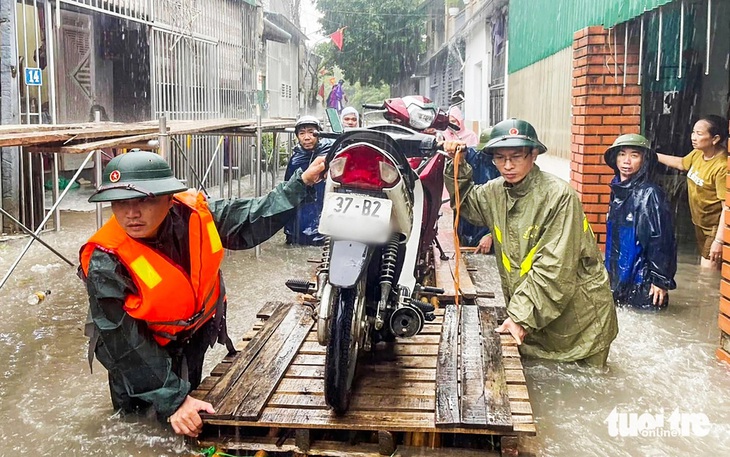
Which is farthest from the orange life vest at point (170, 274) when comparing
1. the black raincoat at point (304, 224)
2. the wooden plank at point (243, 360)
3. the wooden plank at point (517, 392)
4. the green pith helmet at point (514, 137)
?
the black raincoat at point (304, 224)

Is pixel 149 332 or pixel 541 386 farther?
pixel 541 386

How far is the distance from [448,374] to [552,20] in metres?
6.42

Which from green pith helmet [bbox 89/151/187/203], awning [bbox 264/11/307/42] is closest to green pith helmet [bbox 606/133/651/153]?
green pith helmet [bbox 89/151/187/203]

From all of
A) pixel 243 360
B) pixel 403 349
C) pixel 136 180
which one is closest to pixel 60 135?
pixel 136 180

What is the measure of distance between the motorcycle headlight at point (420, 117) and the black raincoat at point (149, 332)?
2.27 metres

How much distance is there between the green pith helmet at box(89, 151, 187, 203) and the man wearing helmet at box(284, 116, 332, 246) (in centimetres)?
374

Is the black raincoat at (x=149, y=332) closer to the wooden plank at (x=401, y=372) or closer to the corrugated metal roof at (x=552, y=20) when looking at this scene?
the wooden plank at (x=401, y=372)

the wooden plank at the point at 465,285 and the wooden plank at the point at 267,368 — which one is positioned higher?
the wooden plank at the point at 465,285

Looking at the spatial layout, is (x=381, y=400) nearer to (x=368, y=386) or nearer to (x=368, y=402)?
(x=368, y=402)

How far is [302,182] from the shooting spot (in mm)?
3590

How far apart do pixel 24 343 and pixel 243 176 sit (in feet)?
40.9

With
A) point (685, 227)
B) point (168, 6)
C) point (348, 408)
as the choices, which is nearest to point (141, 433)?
point (348, 408)

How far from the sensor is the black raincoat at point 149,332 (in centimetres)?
303

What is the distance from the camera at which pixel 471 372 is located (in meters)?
3.54
